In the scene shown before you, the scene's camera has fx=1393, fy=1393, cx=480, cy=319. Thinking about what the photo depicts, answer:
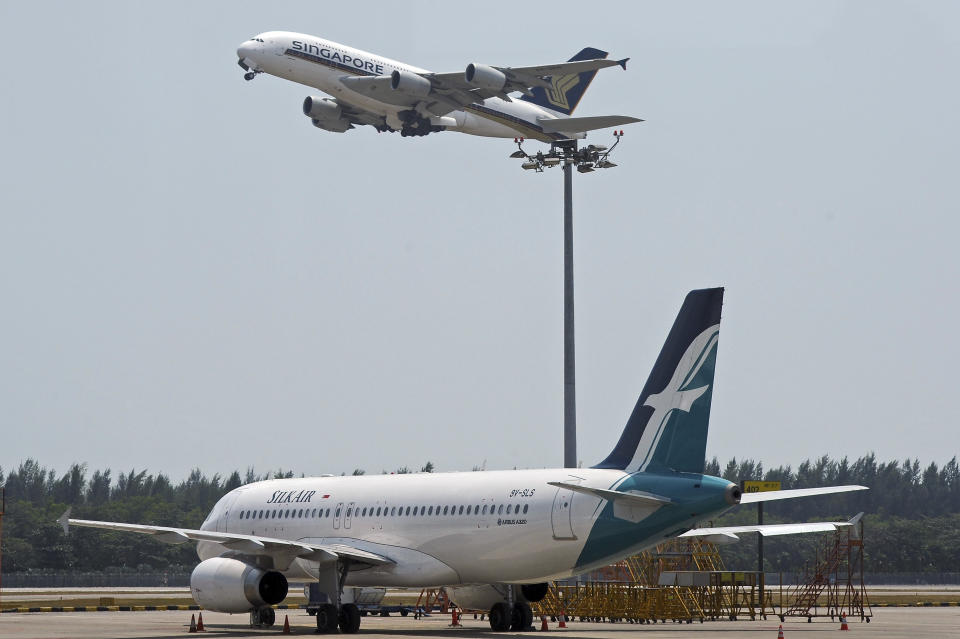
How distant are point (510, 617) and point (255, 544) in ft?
19.4

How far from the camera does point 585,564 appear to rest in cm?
2723

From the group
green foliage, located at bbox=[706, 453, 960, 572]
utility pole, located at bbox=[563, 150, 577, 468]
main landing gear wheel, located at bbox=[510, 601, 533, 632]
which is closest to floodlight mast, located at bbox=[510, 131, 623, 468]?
utility pole, located at bbox=[563, 150, 577, 468]

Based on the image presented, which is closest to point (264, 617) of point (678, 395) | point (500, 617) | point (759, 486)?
point (500, 617)

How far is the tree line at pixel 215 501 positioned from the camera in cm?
8138

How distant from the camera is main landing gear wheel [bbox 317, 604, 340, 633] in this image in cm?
2956

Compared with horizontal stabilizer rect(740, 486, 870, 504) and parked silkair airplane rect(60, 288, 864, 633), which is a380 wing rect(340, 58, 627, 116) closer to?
parked silkair airplane rect(60, 288, 864, 633)

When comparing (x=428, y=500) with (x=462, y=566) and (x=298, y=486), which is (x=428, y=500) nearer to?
(x=462, y=566)

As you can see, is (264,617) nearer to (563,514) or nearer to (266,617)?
(266,617)

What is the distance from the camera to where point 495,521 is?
93.8 feet

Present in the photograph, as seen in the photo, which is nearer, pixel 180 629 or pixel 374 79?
pixel 180 629

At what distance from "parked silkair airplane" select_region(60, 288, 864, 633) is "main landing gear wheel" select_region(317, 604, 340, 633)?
0.03 meters

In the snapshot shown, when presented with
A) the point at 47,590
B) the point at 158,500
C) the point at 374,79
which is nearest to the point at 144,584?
the point at 47,590

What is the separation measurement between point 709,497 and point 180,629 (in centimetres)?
1438

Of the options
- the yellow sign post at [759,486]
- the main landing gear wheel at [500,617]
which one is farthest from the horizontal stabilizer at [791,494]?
the yellow sign post at [759,486]
